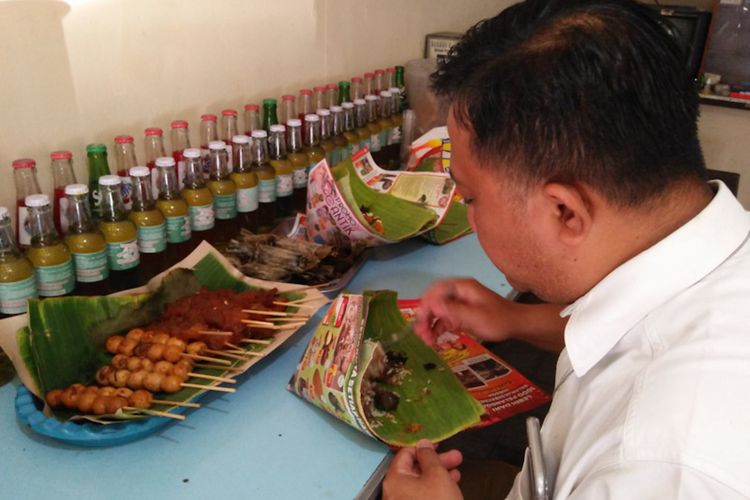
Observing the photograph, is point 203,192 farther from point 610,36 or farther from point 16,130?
point 610,36

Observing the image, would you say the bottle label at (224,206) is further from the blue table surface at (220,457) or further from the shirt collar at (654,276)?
the shirt collar at (654,276)

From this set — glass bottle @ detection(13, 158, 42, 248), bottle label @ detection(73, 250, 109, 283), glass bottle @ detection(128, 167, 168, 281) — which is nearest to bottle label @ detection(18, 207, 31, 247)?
glass bottle @ detection(13, 158, 42, 248)

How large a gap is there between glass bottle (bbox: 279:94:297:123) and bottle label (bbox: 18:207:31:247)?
899 mm

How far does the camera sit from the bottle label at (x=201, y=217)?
1.50 meters

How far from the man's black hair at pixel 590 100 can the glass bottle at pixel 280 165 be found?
103cm

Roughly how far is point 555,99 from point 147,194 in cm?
100

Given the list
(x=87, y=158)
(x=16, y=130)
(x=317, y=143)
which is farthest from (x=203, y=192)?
(x=317, y=143)

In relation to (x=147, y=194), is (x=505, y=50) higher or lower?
higher

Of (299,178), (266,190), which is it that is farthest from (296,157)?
(266,190)

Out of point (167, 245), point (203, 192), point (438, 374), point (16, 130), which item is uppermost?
point (16, 130)

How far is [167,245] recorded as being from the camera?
4.82 feet

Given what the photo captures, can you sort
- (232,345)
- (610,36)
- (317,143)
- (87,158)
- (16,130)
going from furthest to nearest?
(317,143), (87,158), (16,130), (232,345), (610,36)

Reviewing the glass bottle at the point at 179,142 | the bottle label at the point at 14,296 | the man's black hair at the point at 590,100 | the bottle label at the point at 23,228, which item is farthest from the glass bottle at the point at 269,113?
the man's black hair at the point at 590,100

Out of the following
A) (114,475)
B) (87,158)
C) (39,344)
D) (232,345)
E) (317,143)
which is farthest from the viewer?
(317,143)
